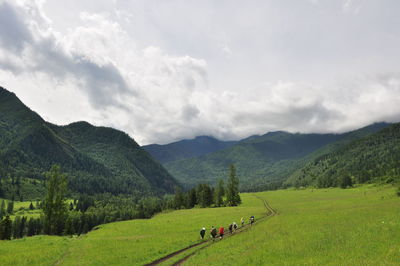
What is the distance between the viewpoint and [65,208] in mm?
79562

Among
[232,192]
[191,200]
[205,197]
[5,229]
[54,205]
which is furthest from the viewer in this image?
[191,200]

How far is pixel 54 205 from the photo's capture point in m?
78.1

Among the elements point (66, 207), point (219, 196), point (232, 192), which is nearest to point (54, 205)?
point (66, 207)

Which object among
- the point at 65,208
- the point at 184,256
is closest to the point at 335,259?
the point at 184,256

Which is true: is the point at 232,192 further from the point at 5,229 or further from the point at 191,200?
the point at 5,229

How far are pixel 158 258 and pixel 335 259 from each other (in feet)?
68.2

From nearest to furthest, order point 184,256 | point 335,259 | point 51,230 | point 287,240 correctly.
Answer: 1. point 335,259
2. point 184,256
3. point 287,240
4. point 51,230

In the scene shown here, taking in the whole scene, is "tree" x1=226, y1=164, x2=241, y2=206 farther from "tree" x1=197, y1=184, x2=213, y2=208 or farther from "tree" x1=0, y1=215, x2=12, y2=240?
"tree" x1=0, y1=215, x2=12, y2=240

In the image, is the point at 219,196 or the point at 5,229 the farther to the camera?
the point at 219,196

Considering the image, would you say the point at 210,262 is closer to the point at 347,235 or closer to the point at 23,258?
the point at 347,235

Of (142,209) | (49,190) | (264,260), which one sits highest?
(49,190)

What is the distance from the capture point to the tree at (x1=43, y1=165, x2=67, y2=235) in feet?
254

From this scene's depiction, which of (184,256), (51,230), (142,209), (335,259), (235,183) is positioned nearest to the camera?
(335,259)

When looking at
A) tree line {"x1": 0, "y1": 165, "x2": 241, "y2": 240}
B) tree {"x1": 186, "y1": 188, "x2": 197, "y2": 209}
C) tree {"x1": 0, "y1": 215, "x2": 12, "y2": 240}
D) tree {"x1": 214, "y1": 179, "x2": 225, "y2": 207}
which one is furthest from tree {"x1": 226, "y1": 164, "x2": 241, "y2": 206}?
tree {"x1": 0, "y1": 215, "x2": 12, "y2": 240}
